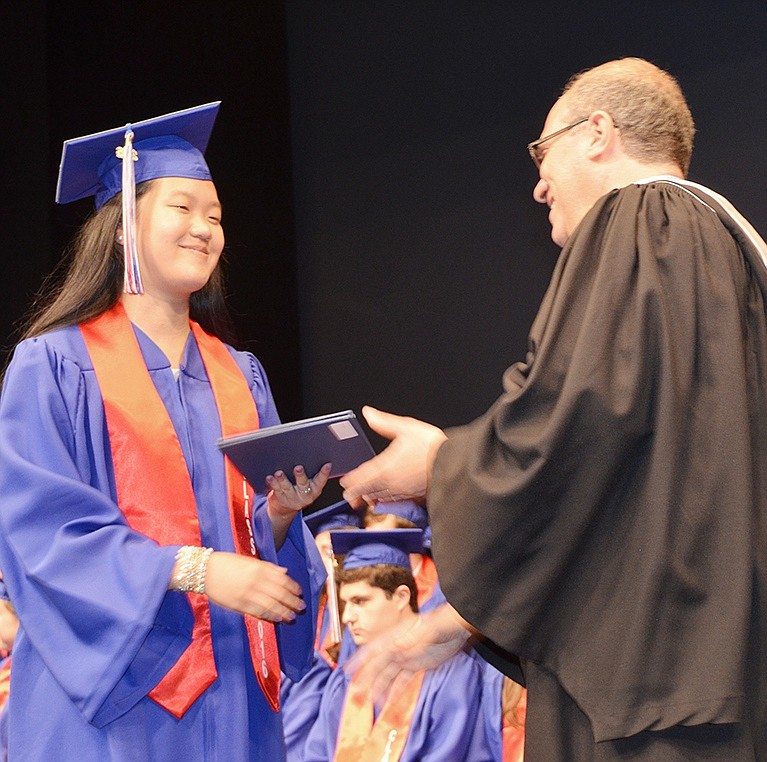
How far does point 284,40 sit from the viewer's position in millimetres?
6074

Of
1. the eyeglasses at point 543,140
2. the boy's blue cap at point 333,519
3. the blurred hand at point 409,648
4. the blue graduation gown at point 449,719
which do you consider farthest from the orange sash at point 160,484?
the boy's blue cap at point 333,519

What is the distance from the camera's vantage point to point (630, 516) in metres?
1.74

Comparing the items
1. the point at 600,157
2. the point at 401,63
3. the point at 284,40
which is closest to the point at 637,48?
the point at 401,63

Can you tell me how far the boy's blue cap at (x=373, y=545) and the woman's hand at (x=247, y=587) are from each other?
2.34 meters

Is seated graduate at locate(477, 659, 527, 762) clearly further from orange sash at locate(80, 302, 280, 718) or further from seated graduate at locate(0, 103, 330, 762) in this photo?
orange sash at locate(80, 302, 280, 718)

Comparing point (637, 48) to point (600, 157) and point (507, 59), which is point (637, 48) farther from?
point (600, 157)

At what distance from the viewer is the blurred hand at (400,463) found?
6.47 ft

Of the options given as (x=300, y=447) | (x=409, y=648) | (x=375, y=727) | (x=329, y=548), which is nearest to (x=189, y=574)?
(x=300, y=447)

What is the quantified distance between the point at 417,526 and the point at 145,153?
294 centimetres

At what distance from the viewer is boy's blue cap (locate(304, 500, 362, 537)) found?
488cm

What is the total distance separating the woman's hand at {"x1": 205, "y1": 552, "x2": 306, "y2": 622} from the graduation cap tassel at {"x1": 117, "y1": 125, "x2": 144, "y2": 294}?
621mm

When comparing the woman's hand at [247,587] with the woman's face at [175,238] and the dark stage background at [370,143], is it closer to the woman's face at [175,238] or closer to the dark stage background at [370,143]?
Result: the woman's face at [175,238]

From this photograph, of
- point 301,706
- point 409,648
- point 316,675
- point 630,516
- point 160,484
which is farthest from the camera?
point 316,675

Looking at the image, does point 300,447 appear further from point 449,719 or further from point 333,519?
point 333,519
